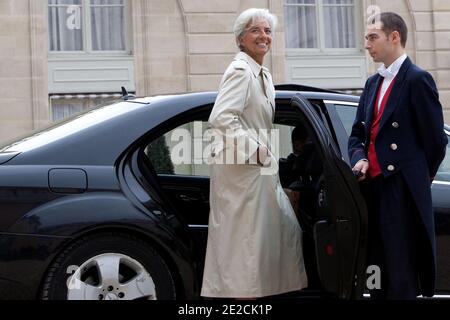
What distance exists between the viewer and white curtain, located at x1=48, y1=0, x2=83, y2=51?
16375mm

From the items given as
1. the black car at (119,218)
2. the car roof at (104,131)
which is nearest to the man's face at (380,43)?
the black car at (119,218)

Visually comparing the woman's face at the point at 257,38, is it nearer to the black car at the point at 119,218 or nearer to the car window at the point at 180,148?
the black car at the point at 119,218

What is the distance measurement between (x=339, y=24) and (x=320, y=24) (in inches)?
15.2

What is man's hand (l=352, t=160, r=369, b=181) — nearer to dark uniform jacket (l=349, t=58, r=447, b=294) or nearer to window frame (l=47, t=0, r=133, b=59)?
dark uniform jacket (l=349, t=58, r=447, b=294)

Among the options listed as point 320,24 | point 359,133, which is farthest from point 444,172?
point 320,24

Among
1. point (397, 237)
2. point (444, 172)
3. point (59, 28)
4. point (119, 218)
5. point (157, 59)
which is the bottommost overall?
point (397, 237)

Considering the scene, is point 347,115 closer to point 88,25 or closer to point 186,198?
point 186,198

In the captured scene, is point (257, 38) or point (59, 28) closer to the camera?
point (257, 38)

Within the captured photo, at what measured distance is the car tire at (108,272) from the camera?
455 centimetres

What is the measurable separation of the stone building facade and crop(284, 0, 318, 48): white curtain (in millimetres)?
142

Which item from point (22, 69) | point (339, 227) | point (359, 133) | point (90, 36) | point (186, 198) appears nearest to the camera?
point (339, 227)

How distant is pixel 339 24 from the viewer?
17516mm
